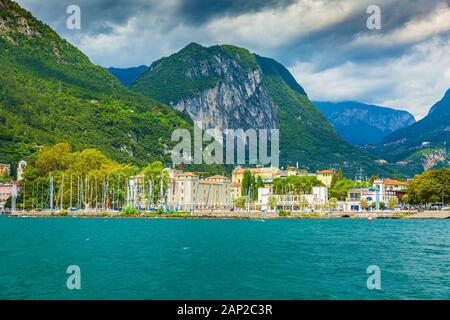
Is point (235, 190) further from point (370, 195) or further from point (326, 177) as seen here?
point (370, 195)

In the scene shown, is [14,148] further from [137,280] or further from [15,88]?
[137,280]

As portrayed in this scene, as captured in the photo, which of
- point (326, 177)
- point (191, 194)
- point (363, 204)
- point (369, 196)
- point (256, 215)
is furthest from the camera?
point (326, 177)

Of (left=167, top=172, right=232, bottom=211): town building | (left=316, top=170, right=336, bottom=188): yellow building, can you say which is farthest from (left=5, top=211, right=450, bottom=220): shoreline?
(left=316, top=170, right=336, bottom=188): yellow building

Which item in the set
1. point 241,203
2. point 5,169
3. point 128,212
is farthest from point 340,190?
point 5,169

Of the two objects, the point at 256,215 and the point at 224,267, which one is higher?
the point at 256,215

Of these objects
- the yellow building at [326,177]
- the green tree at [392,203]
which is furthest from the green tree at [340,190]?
the green tree at [392,203]

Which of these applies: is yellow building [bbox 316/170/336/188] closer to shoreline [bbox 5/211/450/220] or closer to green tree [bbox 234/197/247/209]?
green tree [bbox 234/197/247/209]

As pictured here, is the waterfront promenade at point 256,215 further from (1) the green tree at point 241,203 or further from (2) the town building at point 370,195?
(1) the green tree at point 241,203

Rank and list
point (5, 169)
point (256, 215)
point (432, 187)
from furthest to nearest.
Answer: point (5, 169) < point (432, 187) < point (256, 215)
